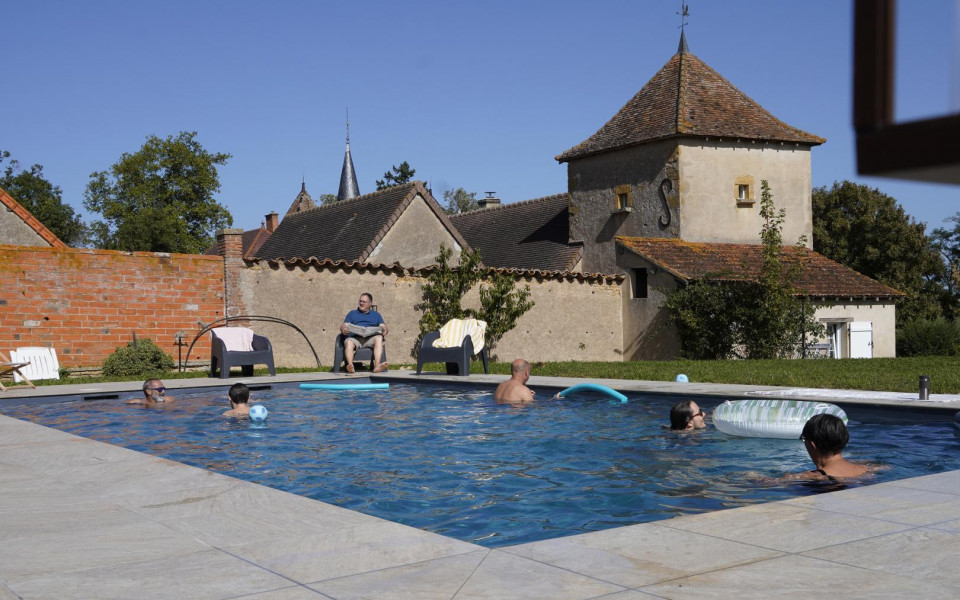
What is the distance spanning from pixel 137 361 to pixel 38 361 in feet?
5.50

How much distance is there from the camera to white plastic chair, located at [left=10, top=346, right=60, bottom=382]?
15969 millimetres

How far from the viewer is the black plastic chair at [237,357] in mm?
15555

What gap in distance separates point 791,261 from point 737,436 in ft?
53.0

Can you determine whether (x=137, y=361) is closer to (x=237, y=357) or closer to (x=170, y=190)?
(x=237, y=357)

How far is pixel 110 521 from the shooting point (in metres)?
4.49

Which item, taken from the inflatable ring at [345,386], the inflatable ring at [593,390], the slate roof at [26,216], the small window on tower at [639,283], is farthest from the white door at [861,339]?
the slate roof at [26,216]

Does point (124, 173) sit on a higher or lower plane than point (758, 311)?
higher

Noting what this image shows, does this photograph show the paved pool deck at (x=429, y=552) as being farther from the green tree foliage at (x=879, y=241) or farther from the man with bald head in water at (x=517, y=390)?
the green tree foliage at (x=879, y=241)

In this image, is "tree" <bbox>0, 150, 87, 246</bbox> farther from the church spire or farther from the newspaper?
the newspaper

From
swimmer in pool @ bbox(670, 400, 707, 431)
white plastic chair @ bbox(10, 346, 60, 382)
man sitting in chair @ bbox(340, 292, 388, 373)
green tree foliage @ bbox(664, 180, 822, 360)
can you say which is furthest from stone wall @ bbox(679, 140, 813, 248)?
Answer: swimmer in pool @ bbox(670, 400, 707, 431)

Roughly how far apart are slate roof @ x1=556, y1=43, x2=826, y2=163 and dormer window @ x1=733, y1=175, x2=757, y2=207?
4.09 ft

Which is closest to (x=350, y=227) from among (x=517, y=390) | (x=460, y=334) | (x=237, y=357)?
(x=460, y=334)

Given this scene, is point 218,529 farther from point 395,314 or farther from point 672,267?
point 672,267

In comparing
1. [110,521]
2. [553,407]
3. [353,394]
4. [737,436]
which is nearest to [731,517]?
[110,521]
